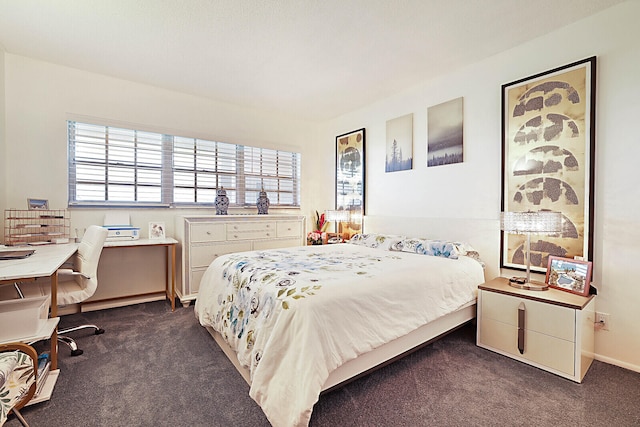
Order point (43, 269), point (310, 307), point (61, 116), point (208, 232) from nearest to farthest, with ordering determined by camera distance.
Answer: point (310, 307)
point (43, 269)
point (61, 116)
point (208, 232)

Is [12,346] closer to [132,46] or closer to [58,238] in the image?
[58,238]

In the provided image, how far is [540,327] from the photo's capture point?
6.81 ft

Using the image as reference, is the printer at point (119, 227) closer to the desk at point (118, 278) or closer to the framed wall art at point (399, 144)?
the desk at point (118, 278)

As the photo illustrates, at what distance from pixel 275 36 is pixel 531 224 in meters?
2.56

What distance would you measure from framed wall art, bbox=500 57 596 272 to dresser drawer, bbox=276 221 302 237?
2.56 m

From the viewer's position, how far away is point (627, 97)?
2121 millimetres

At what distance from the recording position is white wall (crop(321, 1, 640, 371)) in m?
2.11

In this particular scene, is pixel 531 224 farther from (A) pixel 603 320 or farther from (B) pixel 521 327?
(A) pixel 603 320

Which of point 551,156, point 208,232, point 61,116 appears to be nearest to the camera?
point 551,156

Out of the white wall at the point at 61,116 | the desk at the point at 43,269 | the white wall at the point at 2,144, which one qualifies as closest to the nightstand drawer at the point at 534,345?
the desk at the point at 43,269

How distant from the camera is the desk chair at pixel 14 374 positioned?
1040 mm

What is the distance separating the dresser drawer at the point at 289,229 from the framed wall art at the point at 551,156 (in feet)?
8.40

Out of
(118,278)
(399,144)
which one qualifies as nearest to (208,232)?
(118,278)

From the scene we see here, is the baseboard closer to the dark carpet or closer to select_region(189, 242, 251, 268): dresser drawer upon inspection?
the dark carpet
